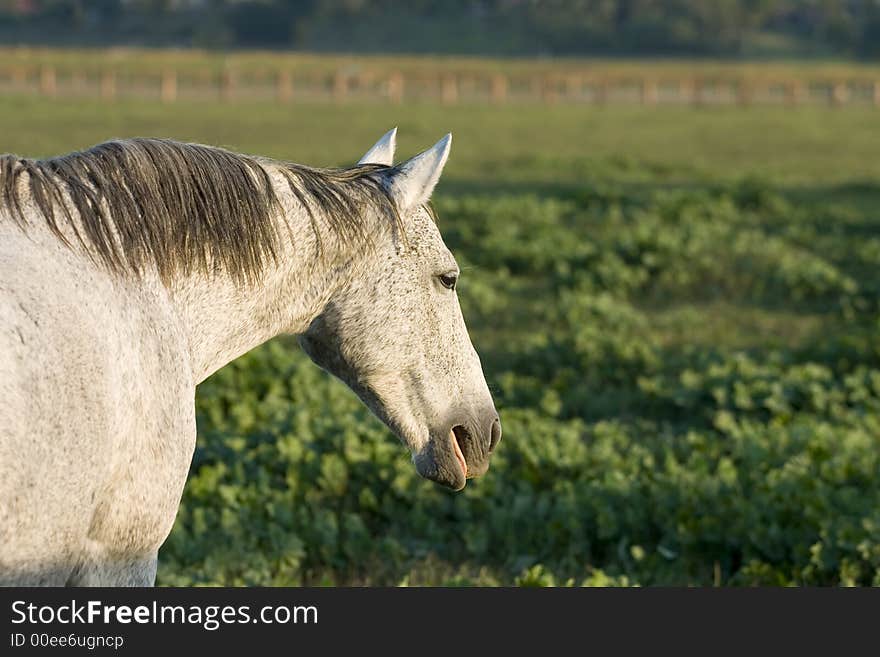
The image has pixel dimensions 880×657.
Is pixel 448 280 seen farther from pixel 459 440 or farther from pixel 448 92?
pixel 448 92

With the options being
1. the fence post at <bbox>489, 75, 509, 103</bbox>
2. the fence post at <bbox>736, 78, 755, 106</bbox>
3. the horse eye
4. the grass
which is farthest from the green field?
the fence post at <bbox>736, 78, 755, 106</bbox>

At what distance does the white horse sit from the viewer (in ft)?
9.48

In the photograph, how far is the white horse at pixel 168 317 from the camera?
289 cm

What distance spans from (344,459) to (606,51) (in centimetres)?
10065

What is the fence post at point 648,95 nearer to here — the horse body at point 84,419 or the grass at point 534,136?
the grass at point 534,136

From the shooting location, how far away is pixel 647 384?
8648mm

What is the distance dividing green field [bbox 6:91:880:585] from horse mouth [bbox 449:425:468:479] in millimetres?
411

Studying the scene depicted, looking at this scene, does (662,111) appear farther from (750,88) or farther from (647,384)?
(647,384)

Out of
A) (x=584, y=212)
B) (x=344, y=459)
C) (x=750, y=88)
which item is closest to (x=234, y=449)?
(x=344, y=459)

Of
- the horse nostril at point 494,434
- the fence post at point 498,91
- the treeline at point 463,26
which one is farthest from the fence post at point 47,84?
the treeline at point 463,26

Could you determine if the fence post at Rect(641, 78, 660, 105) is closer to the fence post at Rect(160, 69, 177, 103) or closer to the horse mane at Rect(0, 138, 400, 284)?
the fence post at Rect(160, 69, 177, 103)

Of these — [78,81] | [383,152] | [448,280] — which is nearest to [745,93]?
[78,81]

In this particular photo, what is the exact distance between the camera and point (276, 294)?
347 centimetres

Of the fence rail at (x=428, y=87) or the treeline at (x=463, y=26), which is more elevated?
the fence rail at (x=428, y=87)
